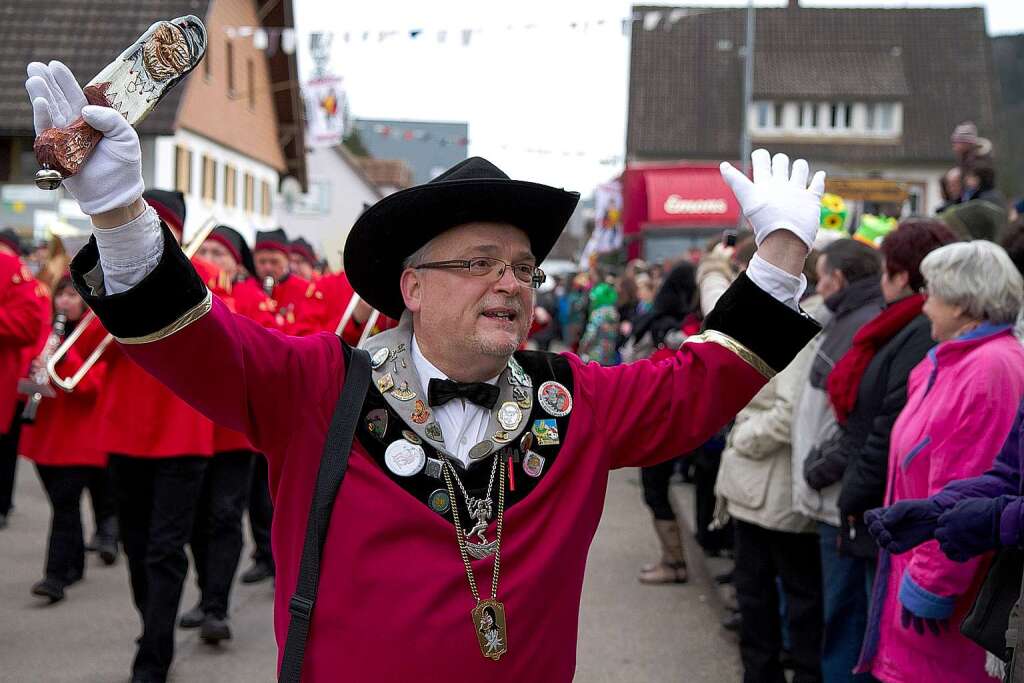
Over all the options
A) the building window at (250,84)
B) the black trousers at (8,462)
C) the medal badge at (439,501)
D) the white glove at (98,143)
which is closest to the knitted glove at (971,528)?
the medal badge at (439,501)

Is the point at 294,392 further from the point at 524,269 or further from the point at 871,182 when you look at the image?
the point at 871,182

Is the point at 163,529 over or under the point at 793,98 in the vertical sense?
under

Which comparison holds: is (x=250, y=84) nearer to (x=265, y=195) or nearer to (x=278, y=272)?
(x=265, y=195)

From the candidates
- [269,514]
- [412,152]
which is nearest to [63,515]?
[269,514]

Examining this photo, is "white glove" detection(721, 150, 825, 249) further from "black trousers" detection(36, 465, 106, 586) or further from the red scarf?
"black trousers" detection(36, 465, 106, 586)

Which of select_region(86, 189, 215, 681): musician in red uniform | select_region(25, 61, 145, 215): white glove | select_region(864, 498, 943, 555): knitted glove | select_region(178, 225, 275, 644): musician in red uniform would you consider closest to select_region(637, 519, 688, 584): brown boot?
select_region(178, 225, 275, 644): musician in red uniform

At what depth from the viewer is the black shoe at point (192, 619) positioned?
6.69 metres

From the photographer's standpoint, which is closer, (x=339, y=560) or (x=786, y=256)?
(x=339, y=560)

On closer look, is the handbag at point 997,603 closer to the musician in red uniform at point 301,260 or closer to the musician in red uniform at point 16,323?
the musician in red uniform at point 16,323

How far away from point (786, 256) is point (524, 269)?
62cm

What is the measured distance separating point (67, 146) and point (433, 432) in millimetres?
1017

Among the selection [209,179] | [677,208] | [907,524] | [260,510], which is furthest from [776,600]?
[209,179]

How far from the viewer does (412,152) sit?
79.2m

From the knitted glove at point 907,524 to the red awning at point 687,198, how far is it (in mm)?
14392
